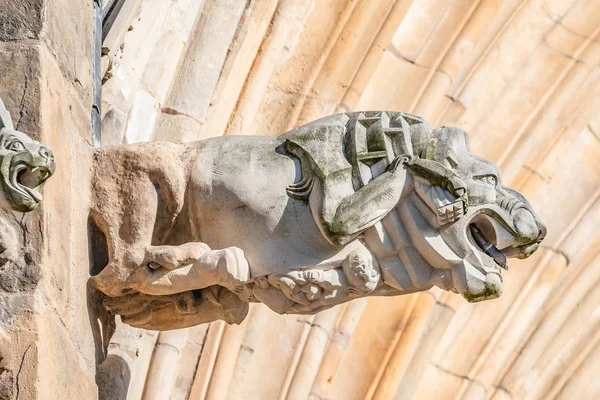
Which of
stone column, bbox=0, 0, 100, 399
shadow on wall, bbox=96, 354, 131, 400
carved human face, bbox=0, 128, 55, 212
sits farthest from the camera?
shadow on wall, bbox=96, 354, 131, 400

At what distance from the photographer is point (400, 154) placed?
2.67 m

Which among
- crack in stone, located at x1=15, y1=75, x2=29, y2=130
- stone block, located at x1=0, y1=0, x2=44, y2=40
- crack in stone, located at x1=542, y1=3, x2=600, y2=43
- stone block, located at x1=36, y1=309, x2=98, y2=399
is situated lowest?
stone block, located at x1=36, y1=309, x2=98, y2=399

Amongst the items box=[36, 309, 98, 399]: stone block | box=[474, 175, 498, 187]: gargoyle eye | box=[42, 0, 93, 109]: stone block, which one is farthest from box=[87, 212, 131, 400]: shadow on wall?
box=[474, 175, 498, 187]: gargoyle eye

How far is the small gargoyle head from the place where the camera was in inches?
90.5

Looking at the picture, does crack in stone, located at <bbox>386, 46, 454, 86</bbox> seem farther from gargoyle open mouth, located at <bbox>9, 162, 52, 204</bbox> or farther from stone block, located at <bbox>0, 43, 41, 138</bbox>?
gargoyle open mouth, located at <bbox>9, 162, 52, 204</bbox>

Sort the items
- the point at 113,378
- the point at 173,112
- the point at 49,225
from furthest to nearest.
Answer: the point at 173,112 < the point at 113,378 < the point at 49,225

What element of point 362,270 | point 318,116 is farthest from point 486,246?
point 318,116

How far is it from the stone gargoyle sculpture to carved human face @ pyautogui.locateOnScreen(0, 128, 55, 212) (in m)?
0.38

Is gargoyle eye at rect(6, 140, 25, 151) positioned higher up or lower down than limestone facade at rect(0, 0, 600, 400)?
higher up

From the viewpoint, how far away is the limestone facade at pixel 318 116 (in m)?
2.56

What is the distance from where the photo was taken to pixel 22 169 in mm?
2316

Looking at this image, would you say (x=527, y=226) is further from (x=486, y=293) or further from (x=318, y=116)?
(x=318, y=116)

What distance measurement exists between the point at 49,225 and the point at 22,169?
19cm

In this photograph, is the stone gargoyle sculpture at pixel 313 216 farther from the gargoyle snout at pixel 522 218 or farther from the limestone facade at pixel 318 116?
the limestone facade at pixel 318 116
